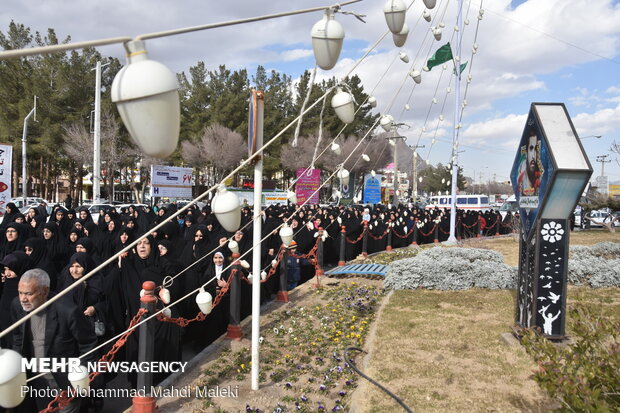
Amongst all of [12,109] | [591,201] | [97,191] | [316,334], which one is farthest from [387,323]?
[12,109]

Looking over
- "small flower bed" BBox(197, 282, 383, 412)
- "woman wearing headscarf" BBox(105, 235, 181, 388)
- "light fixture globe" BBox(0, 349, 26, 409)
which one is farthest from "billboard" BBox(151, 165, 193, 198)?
"light fixture globe" BBox(0, 349, 26, 409)

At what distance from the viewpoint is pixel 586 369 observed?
2.55m

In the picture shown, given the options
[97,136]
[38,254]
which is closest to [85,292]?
[38,254]

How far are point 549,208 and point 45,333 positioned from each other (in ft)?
16.6

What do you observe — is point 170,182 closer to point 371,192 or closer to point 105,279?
point 371,192

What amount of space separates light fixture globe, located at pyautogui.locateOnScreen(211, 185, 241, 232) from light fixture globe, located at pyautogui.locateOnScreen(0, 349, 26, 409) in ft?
4.67


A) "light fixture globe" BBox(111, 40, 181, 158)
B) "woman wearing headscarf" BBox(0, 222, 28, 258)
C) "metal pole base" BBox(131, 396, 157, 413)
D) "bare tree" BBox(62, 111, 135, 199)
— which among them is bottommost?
"metal pole base" BBox(131, 396, 157, 413)

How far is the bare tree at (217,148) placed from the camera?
115ft

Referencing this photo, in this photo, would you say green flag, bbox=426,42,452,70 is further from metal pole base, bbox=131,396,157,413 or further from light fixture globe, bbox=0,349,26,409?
light fixture globe, bbox=0,349,26,409

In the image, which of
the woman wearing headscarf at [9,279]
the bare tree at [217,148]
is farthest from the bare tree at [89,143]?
the woman wearing headscarf at [9,279]

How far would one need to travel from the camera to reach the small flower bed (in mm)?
4410

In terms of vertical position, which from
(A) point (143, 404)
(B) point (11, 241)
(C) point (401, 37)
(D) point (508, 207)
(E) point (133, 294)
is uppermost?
(C) point (401, 37)

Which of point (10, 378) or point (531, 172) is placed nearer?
point (10, 378)

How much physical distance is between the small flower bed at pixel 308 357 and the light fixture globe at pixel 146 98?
3148mm
